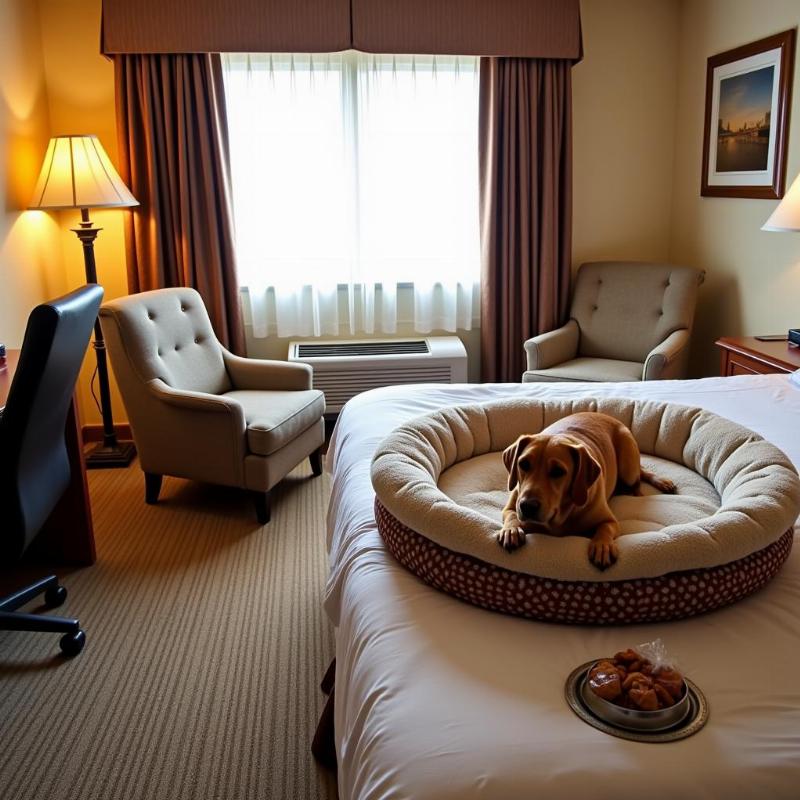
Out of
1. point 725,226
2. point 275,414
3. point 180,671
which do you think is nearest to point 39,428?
point 180,671

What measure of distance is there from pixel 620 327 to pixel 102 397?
8.82 ft

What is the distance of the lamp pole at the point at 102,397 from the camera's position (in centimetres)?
383

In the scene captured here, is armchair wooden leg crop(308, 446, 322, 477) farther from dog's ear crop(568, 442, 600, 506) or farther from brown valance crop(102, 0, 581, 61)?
dog's ear crop(568, 442, 600, 506)

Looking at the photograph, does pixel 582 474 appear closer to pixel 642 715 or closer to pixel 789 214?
pixel 642 715

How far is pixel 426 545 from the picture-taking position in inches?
57.4

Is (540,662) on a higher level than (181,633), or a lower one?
higher

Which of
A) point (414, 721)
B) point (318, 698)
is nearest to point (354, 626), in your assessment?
point (414, 721)

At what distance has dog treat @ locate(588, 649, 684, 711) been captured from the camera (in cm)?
111

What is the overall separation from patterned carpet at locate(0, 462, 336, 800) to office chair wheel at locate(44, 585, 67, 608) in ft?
0.22

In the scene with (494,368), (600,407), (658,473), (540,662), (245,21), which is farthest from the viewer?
(494,368)

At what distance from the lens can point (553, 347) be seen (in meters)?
4.14

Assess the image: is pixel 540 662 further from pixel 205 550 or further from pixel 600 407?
pixel 205 550

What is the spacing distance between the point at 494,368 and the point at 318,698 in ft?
8.70

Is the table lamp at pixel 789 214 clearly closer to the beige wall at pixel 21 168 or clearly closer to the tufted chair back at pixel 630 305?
the tufted chair back at pixel 630 305
